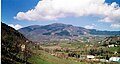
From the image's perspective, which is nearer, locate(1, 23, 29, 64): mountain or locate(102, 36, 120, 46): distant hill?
locate(1, 23, 29, 64): mountain

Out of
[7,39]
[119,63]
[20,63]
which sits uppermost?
[7,39]

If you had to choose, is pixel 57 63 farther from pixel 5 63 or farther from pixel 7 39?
pixel 5 63

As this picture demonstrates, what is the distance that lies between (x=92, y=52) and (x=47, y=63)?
174 ft

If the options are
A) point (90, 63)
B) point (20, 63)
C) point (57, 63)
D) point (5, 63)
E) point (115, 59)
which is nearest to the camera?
point (5, 63)

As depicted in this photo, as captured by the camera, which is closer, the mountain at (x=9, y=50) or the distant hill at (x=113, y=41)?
the mountain at (x=9, y=50)

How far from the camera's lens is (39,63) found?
1581 inches

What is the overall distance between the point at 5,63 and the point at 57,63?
22.4 m

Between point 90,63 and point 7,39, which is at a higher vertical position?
point 7,39

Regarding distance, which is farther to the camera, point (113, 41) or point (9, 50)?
point (113, 41)

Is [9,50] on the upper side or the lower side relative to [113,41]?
upper

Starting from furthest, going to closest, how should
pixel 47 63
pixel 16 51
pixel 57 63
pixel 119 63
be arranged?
pixel 119 63
pixel 57 63
pixel 47 63
pixel 16 51

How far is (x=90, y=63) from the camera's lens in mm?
59719

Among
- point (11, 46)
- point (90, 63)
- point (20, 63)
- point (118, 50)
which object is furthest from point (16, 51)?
point (118, 50)

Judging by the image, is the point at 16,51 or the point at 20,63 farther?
the point at 16,51
